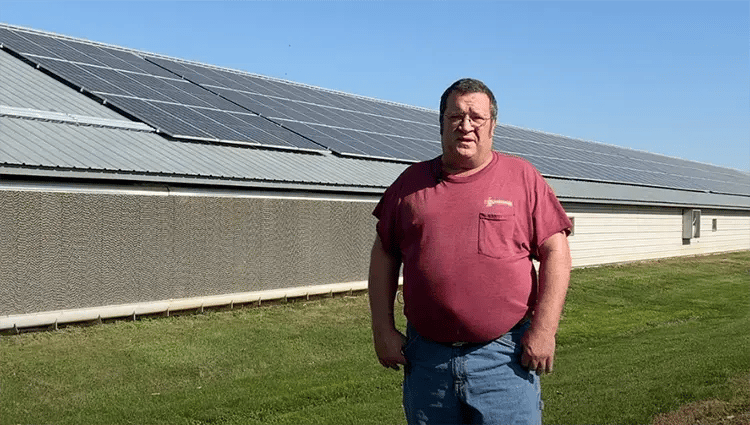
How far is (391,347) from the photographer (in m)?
3.79

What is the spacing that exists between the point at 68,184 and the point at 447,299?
10.2m

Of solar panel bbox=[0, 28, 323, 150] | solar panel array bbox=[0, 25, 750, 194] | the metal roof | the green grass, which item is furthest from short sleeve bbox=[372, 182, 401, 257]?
solar panel array bbox=[0, 25, 750, 194]

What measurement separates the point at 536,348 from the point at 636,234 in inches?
1006

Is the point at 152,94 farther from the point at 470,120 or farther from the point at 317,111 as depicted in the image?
the point at 470,120

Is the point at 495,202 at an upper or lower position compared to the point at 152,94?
lower

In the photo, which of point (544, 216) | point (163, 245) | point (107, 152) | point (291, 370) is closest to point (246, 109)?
point (107, 152)

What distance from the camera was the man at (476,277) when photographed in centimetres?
355

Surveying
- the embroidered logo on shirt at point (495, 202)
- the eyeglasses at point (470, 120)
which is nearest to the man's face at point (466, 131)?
the eyeglasses at point (470, 120)

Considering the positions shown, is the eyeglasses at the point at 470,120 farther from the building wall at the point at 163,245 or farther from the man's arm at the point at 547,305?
the building wall at the point at 163,245

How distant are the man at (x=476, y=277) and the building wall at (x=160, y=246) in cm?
961

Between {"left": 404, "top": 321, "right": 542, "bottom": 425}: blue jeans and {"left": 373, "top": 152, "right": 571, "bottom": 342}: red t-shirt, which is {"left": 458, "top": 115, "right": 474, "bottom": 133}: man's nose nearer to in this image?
{"left": 373, "top": 152, "right": 571, "bottom": 342}: red t-shirt

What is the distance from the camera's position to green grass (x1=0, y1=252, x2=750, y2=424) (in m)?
8.20

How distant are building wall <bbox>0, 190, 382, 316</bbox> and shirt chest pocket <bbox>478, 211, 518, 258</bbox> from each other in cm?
987

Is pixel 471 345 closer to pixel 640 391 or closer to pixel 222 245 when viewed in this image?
pixel 640 391
